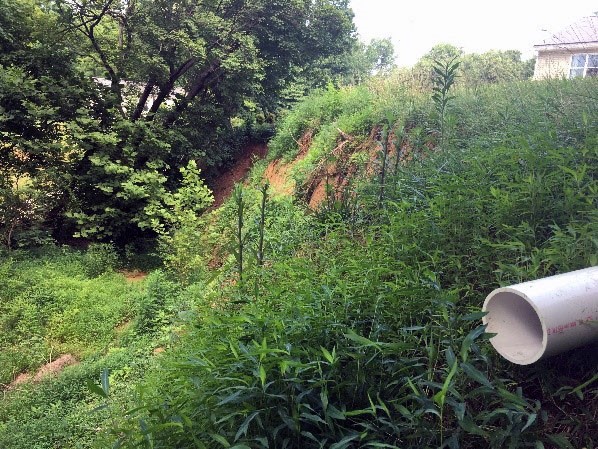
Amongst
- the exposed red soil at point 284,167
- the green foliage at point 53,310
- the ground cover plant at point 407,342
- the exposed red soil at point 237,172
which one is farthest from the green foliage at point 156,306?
the exposed red soil at point 237,172

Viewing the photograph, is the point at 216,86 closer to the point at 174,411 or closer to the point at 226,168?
the point at 226,168

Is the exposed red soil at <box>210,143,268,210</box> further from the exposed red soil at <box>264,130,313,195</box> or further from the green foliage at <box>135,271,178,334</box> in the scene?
the green foliage at <box>135,271,178,334</box>

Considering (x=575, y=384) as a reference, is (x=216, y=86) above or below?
above

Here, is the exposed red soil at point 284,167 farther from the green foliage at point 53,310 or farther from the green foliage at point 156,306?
the green foliage at point 53,310

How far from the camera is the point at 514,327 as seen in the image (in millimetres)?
1880

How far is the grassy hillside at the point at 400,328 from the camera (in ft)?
5.50

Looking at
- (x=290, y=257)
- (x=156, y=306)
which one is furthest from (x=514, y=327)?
(x=156, y=306)

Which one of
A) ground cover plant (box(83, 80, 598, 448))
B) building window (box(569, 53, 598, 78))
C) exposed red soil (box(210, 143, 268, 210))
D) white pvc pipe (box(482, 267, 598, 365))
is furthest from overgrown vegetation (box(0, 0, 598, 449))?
building window (box(569, 53, 598, 78))

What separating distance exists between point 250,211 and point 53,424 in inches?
171

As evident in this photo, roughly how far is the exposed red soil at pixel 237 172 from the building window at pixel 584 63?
1013 cm

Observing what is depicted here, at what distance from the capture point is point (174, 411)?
1798mm

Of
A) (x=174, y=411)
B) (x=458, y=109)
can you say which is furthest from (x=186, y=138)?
(x=174, y=411)

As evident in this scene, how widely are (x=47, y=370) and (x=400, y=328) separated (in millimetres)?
5127

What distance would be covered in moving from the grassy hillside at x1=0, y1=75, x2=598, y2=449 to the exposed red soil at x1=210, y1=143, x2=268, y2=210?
28.0 ft
